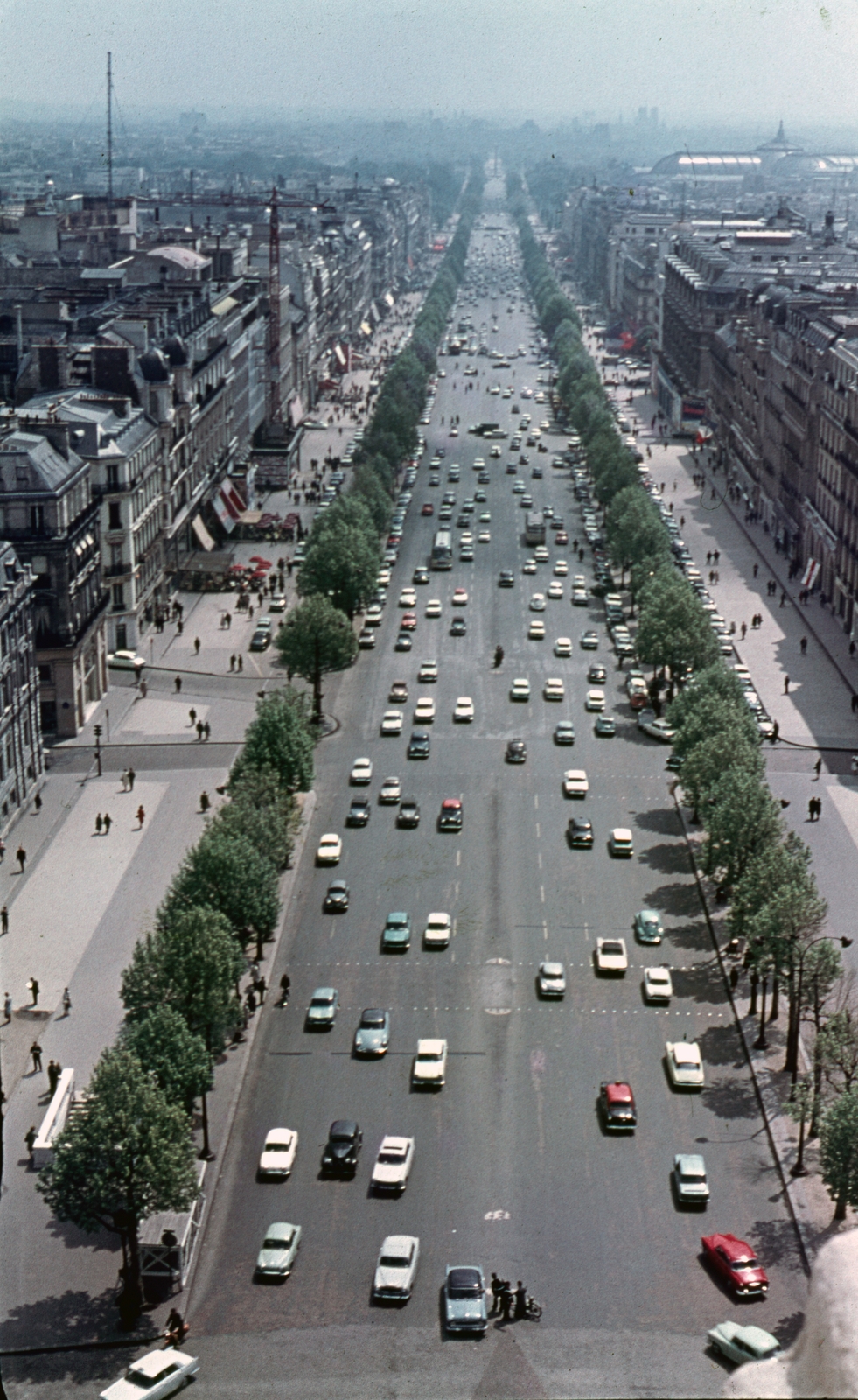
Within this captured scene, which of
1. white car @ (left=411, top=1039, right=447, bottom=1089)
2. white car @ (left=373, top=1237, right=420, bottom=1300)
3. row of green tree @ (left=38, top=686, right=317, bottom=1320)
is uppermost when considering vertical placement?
row of green tree @ (left=38, top=686, right=317, bottom=1320)

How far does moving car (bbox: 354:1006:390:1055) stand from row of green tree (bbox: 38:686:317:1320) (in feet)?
16.2

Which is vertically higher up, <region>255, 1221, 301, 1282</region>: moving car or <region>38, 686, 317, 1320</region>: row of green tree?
<region>38, 686, 317, 1320</region>: row of green tree

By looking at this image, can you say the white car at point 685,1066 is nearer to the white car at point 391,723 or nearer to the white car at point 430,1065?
the white car at point 430,1065

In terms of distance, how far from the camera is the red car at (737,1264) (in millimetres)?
56375

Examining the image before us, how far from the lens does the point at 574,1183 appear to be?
63.2 meters

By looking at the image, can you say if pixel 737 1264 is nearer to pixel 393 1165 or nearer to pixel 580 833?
pixel 393 1165

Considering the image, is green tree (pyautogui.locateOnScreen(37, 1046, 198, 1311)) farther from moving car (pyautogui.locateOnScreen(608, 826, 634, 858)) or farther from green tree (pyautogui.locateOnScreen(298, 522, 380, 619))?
green tree (pyautogui.locateOnScreen(298, 522, 380, 619))

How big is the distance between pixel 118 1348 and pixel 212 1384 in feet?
13.8

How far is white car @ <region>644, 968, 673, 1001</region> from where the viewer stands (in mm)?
78812

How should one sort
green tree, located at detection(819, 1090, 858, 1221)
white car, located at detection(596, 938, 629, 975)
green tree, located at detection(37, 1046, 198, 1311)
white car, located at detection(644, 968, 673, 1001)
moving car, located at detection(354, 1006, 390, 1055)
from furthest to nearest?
white car, located at detection(596, 938, 629, 975) → white car, located at detection(644, 968, 673, 1001) → moving car, located at detection(354, 1006, 390, 1055) → green tree, located at detection(819, 1090, 858, 1221) → green tree, located at detection(37, 1046, 198, 1311)

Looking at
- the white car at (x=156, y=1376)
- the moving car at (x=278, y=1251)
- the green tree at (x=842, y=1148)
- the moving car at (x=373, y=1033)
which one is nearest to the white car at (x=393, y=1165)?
the moving car at (x=278, y=1251)

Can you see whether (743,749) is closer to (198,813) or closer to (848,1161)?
(198,813)

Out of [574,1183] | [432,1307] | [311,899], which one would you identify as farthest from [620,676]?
[432,1307]

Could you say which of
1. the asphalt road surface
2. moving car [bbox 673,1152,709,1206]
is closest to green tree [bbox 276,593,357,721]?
the asphalt road surface
